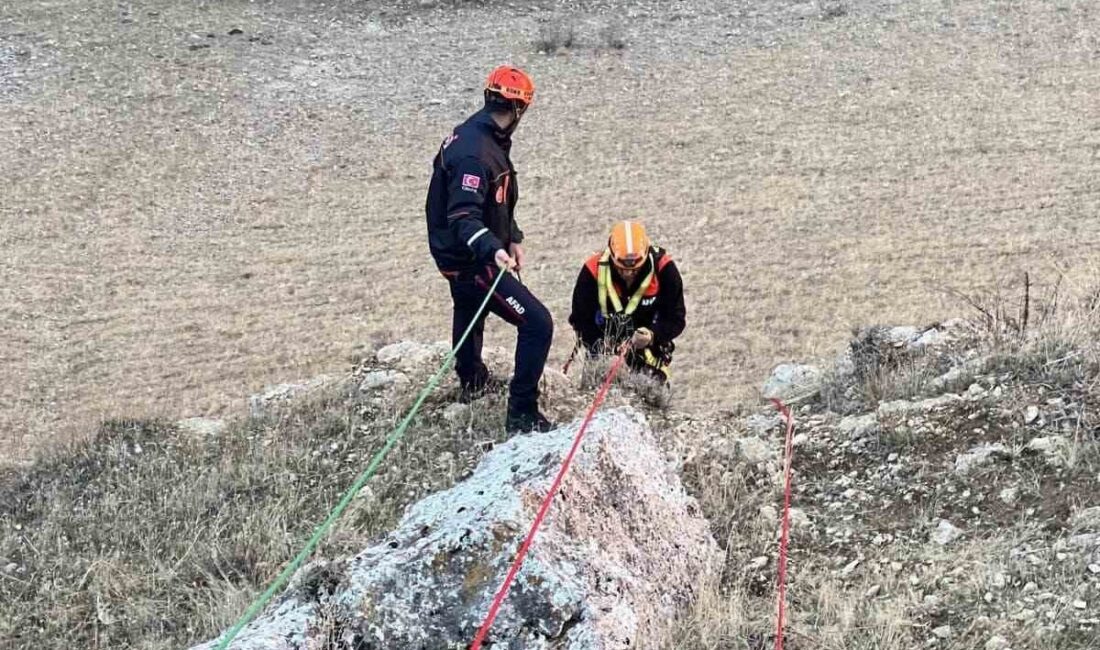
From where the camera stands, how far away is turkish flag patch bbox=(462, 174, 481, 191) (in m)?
4.89

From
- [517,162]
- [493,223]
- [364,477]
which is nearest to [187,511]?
[364,477]

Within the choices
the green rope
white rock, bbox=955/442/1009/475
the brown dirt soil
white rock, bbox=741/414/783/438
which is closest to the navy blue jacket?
the green rope

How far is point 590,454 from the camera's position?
384cm

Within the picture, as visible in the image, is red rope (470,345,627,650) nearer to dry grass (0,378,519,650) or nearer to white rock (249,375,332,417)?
dry grass (0,378,519,650)

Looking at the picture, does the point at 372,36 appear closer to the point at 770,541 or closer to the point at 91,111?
the point at 91,111

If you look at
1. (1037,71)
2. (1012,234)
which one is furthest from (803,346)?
(1037,71)

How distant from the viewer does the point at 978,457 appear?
4.32 m

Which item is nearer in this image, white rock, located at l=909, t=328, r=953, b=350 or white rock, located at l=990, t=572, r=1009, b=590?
white rock, located at l=990, t=572, r=1009, b=590

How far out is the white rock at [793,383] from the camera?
5.96m

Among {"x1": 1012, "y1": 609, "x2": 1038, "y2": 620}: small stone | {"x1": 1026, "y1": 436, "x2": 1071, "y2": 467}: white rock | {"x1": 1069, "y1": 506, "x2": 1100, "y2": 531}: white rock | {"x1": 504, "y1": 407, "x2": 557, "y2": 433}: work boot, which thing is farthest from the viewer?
{"x1": 504, "y1": 407, "x2": 557, "y2": 433}: work boot

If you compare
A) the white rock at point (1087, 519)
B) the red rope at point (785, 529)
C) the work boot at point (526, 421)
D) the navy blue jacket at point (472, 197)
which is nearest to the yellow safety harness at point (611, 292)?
the navy blue jacket at point (472, 197)

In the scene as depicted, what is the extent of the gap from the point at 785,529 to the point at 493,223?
2.11 m

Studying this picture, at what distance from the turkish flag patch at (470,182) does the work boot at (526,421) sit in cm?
109

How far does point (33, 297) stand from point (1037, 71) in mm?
15275
